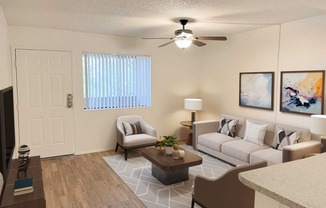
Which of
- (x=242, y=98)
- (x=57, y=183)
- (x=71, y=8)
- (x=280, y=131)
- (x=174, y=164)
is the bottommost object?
(x=57, y=183)

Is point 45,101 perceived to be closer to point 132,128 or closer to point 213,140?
point 132,128

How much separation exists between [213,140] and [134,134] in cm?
162

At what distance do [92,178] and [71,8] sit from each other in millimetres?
2541

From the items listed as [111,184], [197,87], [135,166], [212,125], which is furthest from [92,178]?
[197,87]

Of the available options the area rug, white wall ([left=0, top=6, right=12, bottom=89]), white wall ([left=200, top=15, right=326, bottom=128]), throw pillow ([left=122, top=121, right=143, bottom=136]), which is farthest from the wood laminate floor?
white wall ([left=200, top=15, right=326, bottom=128])

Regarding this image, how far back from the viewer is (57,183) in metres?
3.70

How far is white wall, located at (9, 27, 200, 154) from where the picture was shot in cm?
464

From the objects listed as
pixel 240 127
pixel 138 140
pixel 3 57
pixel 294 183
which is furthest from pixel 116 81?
pixel 294 183

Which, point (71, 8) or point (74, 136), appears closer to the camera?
point (71, 8)

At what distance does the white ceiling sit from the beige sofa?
181 cm

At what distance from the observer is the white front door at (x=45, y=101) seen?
448 centimetres

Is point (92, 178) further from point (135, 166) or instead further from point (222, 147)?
point (222, 147)

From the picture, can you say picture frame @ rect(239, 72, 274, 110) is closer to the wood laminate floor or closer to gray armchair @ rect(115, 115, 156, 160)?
gray armchair @ rect(115, 115, 156, 160)

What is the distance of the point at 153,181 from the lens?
3746 mm
